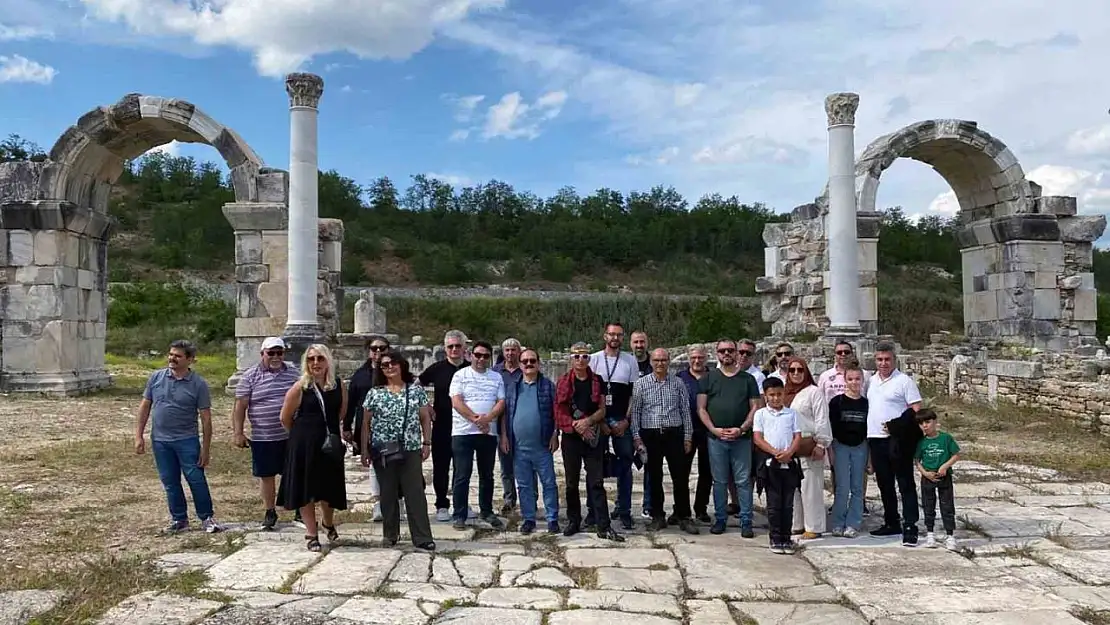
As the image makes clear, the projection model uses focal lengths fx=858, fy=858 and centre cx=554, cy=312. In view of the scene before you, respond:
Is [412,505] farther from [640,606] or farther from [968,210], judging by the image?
[968,210]

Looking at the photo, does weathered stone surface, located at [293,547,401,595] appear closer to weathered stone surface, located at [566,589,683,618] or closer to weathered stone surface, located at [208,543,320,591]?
weathered stone surface, located at [208,543,320,591]

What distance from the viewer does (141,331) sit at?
3212 centimetres

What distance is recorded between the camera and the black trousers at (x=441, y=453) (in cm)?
648

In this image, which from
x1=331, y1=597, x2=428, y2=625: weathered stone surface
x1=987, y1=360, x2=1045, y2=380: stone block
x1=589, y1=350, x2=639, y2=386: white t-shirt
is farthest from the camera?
x1=987, y1=360, x2=1045, y2=380: stone block

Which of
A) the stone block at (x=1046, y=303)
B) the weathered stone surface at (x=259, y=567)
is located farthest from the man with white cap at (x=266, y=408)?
the stone block at (x=1046, y=303)

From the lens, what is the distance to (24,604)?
167 inches

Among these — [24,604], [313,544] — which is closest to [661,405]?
[313,544]

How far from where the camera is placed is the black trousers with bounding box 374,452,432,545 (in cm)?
554

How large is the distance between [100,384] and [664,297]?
113 ft

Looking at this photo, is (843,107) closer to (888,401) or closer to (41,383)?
(888,401)

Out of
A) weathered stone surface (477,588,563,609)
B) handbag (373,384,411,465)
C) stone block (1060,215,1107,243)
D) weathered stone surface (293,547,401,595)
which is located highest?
stone block (1060,215,1107,243)

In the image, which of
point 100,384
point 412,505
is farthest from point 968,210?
point 100,384

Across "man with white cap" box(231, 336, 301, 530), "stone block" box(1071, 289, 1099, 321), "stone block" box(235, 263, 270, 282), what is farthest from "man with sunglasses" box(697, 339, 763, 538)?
"stone block" box(1071, 289, 1099, 321)

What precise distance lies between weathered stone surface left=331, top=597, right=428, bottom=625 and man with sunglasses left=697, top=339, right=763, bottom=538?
8.60 feet
